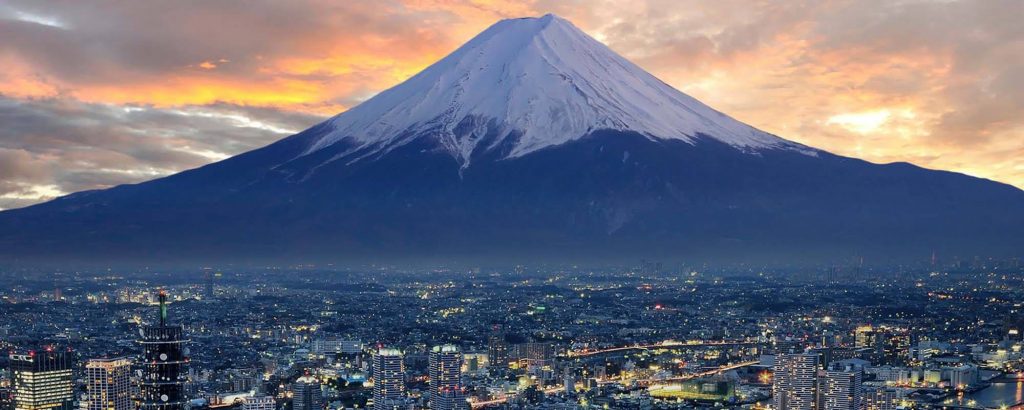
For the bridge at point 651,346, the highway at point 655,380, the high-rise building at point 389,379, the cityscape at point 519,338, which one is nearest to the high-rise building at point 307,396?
the cityscape at point 519,338

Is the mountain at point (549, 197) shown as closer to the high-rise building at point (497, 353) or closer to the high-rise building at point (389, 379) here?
the high-rise building at point (497, 353)

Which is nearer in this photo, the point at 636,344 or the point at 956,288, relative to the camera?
the point at 636,344

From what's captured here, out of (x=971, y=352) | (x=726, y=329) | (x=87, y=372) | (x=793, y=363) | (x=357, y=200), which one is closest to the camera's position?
(x=87, y=372)

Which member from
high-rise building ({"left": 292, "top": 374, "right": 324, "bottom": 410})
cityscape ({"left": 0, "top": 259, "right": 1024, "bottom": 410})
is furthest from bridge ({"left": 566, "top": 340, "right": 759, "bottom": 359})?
high-rise building ({"left": 292, "top": 374, "right": 324, "bottom": 410})

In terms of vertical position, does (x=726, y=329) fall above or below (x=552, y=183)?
below

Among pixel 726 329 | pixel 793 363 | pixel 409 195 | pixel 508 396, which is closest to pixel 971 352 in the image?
pixel 726 329

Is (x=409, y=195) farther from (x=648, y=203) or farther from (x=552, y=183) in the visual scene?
(x=648, y=203)
